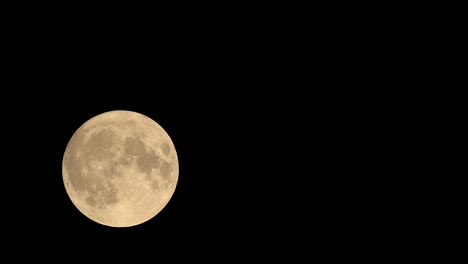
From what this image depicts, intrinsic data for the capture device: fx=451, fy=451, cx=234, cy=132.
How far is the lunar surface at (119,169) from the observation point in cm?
722

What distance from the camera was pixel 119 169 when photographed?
717 cm

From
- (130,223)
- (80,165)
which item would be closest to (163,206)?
(130,223)

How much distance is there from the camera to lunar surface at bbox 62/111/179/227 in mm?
7219

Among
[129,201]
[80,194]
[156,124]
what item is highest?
[156,124]

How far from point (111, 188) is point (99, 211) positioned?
2.08ft

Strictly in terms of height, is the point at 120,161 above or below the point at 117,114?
below

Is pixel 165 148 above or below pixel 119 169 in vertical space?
above

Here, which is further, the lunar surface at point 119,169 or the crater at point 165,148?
the crater at point 165,148

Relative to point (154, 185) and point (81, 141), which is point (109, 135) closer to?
point (81, 141)

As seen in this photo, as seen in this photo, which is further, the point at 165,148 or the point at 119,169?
the point at 165,148

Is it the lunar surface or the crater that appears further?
the crater

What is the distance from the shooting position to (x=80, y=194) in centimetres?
754

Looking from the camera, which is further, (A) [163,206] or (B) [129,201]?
(A) [163,206]

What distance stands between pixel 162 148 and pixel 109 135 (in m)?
0.95
